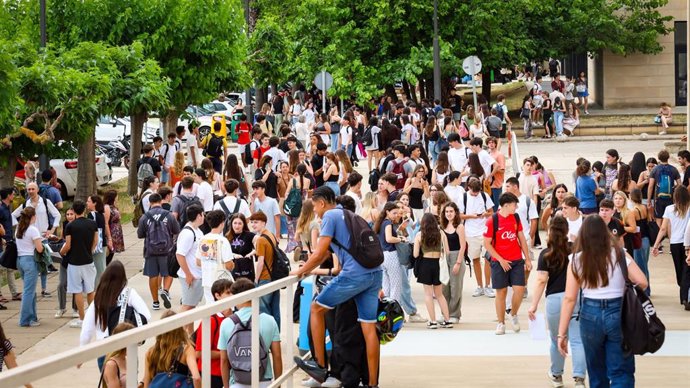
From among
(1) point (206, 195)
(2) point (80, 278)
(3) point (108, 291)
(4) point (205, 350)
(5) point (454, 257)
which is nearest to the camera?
(4) point (205, 350)

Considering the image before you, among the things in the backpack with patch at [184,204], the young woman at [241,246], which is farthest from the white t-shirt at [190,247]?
the backpack with patch at [184,204]

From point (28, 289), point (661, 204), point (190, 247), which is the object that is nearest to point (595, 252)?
point (190, 247)

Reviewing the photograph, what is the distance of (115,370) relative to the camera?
21.1ft

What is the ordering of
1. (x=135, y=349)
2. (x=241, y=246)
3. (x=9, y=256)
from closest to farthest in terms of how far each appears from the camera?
(x=135, y=349)
(x=241, y=246)
(x=9, y=256)

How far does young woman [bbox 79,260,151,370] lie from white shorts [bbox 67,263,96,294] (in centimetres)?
605

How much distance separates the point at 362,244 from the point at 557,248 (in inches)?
85.4

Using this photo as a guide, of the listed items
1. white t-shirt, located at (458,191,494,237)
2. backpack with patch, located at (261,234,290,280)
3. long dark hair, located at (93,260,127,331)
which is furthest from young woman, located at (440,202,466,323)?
long dark hair, located at (93,260,127,331)

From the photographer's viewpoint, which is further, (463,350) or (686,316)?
(686,316)

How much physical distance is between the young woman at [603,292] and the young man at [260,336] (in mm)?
2078

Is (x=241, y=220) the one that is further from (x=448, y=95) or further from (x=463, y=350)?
(x=448, y=95)

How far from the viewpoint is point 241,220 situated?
46.0 feet

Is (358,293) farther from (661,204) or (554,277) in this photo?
(661,204)

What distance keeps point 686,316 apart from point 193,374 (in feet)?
32.2

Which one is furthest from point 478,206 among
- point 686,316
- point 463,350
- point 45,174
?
point 45,174
